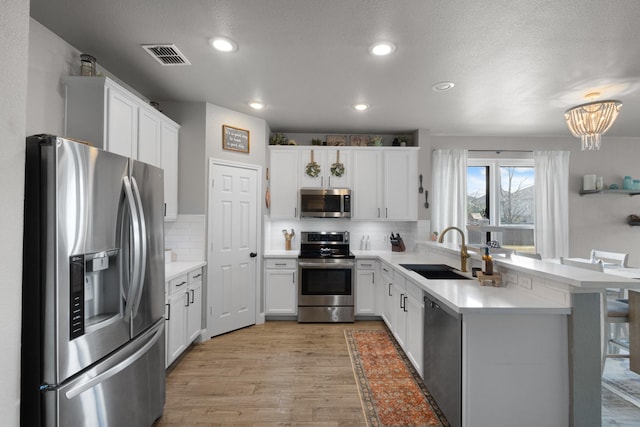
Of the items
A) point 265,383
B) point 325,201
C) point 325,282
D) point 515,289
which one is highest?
point 325,201

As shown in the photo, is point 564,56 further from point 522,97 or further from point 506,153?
point 506,153

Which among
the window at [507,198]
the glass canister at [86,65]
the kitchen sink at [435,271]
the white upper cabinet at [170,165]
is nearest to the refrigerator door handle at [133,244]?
the glass canister at [86,65]

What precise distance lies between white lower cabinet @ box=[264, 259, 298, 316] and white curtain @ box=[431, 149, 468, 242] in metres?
2.33

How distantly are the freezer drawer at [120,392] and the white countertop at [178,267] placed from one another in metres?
0.59

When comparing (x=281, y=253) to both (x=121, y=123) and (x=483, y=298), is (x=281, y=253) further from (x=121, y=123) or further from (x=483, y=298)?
(x=483, y=298)

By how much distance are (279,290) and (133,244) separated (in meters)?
2.58

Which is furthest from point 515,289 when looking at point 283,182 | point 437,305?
point 283,182

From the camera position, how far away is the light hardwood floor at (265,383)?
2115mm

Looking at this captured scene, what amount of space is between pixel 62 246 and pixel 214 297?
90.5 inches

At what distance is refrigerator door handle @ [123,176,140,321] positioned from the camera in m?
1.63

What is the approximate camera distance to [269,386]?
2492mm

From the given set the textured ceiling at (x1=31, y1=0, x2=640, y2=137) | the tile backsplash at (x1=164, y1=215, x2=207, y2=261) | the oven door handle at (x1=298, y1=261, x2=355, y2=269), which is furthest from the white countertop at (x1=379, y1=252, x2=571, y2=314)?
the tile backsplash at (x1=164, y1=215, x2=207, y2=261)

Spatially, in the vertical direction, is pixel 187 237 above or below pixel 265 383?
above

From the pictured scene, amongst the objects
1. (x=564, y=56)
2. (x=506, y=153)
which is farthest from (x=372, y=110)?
(x=506, y=153)
